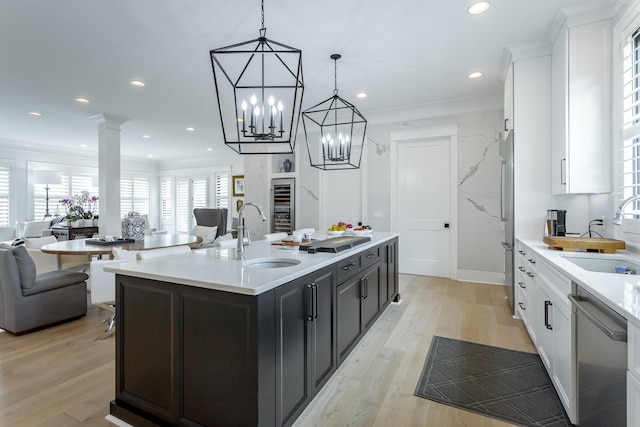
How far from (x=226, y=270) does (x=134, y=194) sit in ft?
32.4

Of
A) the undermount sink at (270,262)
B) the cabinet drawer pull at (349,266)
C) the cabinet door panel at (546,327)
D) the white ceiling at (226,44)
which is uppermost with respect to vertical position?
the white ceiling at (226,44)

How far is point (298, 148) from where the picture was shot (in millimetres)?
6211

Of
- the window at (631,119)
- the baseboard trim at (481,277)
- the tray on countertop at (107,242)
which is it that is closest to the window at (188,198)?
the tray on countertop at (107,242)

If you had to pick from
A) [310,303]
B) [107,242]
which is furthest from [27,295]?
[310,303]

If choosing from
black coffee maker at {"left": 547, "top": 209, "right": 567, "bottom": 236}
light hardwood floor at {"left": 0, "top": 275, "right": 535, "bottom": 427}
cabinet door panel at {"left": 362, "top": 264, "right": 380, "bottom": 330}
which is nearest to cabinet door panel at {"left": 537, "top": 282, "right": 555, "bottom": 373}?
light hardwood floor at {"left": 0, "top": 275, "right": 535, "bottom": 427}

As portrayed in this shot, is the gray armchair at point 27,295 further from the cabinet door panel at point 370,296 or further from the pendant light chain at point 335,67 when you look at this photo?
the pendant light chain at point 335,67

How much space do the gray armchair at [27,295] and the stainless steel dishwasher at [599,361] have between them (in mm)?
4240

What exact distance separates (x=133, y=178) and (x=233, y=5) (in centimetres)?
→ 911

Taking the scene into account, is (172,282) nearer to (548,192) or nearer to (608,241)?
(608,241)

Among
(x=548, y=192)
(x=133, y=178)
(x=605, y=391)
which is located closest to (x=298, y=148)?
(x=548, y=192)

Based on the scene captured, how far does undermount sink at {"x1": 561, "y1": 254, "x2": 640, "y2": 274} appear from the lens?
77.6 inches

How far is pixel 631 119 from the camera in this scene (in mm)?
2234

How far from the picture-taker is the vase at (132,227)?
14.5 ft

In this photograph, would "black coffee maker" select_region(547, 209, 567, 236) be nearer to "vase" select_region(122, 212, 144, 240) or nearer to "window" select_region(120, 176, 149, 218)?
"vase" select_region(122, 212, 144, 240)
